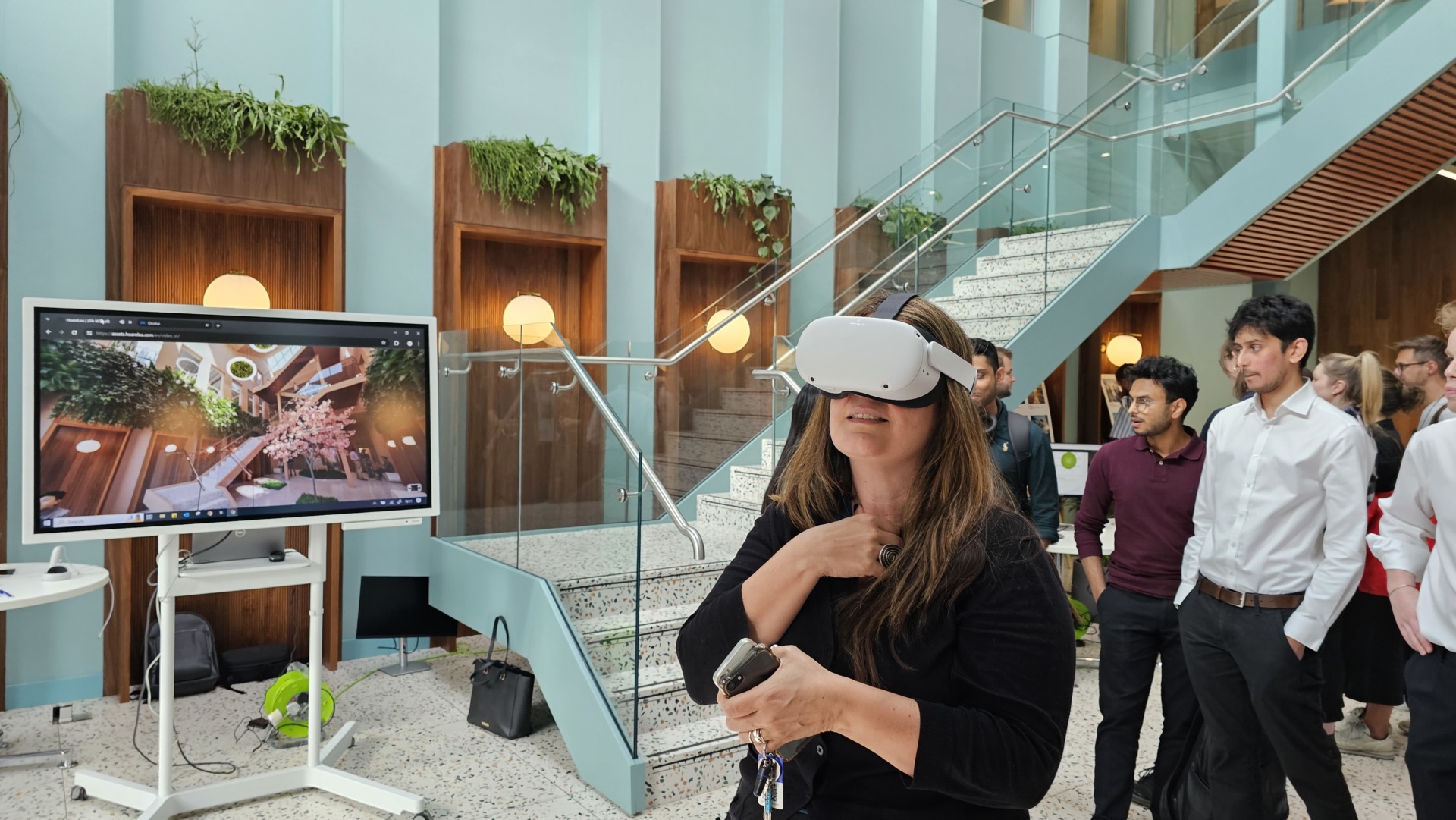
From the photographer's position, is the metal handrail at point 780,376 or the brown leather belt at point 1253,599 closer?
the brown leather belt at point 1253,599

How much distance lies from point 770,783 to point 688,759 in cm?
239

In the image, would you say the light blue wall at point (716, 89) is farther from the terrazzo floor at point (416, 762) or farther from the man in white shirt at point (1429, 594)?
the man in white shirt at point (1429, 594)

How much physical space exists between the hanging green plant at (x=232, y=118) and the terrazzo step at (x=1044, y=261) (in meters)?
4.10

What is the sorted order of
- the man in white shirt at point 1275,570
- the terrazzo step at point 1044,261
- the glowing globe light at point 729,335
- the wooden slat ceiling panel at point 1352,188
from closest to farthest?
the man in white shirt at point 1275,570, the wooden slat ceiling panel at point 1352,188, the glowing globe light at point 729,335, the terrazzo step at point 1044,261

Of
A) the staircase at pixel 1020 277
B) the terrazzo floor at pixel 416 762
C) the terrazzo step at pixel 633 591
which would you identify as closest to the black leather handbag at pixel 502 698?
the terrazzo floor at pixel 416 762

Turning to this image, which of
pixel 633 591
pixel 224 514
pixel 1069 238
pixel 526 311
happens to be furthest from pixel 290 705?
pixel 1069 238

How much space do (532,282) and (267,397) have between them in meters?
2.97

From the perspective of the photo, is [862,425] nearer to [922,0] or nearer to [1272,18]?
[1272,18]

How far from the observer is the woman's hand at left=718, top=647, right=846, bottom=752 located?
1.06 meters

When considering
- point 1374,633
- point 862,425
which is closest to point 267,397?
point 862,425

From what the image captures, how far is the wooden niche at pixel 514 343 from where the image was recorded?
4.21 metres

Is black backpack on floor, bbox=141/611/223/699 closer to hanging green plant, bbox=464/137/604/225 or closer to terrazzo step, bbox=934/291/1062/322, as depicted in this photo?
hanging green plant, bbox=464/137/604/225

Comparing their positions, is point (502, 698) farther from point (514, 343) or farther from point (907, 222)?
point (907, 222)

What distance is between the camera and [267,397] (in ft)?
10.6
